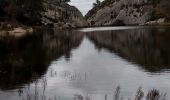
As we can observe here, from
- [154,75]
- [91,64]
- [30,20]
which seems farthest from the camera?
[30,20]

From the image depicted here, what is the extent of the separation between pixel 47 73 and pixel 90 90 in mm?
11622

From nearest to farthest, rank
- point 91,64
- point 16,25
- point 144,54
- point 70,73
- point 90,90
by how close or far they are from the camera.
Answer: point 90,90, point 70,73, point 91,64, point 144,54, point 16,25

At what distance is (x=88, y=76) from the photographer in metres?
42.6

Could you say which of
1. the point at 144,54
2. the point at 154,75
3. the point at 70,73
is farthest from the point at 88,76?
the point at 144,54

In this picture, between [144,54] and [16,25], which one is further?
[16,25]

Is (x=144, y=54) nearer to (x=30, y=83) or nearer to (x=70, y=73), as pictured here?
(x=70, y=73)

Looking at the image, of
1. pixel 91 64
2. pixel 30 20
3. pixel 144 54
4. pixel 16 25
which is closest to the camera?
pixel 91 64

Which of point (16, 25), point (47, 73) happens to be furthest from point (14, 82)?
point (16, 25)

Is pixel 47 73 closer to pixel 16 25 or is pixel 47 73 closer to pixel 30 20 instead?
pixel 16 25

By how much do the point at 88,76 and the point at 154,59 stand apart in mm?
16101

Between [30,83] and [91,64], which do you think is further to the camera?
[91,64]

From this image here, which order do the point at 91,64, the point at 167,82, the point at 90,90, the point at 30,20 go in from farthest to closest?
1. the point at 30,20
2. the point at 91,64
3. the point at 167,82
4. the point at 90,90

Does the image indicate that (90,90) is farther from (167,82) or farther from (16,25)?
(16,25)

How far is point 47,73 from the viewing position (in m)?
45.2
